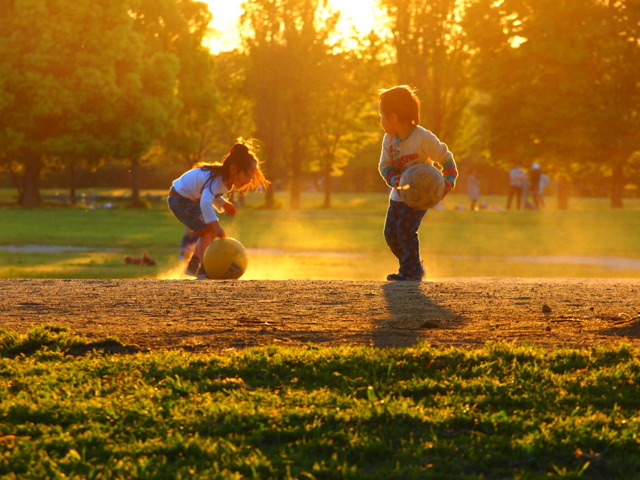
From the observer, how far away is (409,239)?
30.7 feet

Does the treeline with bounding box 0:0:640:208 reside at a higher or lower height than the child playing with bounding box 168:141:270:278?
higher

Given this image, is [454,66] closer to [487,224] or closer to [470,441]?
[487,224]

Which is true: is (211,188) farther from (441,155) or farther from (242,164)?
(441,155)

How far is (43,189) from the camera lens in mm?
71250

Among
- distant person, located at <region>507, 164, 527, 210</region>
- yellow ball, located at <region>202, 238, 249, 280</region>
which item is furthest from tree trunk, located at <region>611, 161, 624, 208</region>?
yellow ball, located at <region>202, 238, 249, 280</region>

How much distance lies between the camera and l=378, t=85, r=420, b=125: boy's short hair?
893cm

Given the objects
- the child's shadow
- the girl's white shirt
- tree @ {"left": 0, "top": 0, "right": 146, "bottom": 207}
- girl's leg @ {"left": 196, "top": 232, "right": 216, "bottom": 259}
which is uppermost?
tree @ {"left": 0, "top": 0, "right": 146, "bottom": 207}

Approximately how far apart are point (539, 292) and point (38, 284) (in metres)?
4.30

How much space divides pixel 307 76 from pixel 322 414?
44212 millimetres

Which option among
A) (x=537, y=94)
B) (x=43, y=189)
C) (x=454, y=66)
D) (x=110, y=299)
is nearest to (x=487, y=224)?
(x=537, y=94)

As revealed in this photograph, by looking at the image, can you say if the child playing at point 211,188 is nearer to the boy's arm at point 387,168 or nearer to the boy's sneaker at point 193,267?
the boy's sneaker at point 193,267

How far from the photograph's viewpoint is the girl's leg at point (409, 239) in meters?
9.29

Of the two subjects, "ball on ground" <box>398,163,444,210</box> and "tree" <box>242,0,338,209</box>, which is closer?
"ball on ground" <box>398,163,444,210</box>

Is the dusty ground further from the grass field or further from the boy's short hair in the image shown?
the grass field
